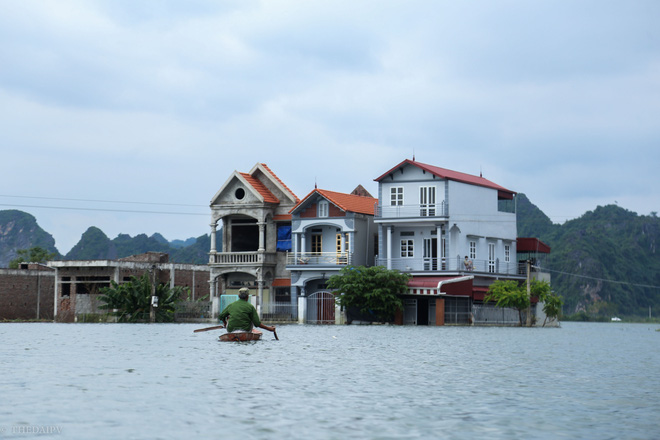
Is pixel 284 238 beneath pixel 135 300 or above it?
above

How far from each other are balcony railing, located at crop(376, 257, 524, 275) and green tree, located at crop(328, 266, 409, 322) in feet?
11.0

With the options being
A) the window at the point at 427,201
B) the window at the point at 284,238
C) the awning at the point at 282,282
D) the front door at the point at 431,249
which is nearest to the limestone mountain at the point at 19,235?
the window at the point at 284,238

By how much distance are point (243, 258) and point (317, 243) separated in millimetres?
5122

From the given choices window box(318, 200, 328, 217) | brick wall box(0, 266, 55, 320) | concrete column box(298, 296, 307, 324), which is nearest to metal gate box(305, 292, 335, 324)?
concrete column box(298, 296, 307, 324)

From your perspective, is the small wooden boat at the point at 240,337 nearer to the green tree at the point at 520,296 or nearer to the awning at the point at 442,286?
the awning at the point at 442,286

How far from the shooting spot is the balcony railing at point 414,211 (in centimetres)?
5669

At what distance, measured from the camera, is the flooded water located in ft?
36.3

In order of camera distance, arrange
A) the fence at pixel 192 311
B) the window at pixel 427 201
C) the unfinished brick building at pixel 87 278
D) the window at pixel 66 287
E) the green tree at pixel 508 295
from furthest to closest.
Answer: the window at pixel 66 287 → the unfinished brick building at pixel 87 278 → the fence at pixel 192 311 → the window at pixel 427 201 → the green tree at pixel 508 295

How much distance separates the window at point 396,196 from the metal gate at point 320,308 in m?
6.74

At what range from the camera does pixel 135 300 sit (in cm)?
5750

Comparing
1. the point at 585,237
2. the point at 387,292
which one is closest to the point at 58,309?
the point at 387,292

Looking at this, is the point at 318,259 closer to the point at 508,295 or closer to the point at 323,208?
the point at 323,208

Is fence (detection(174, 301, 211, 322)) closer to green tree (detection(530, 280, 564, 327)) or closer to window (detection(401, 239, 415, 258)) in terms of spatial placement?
window (detection(401, 239, 415, 258))

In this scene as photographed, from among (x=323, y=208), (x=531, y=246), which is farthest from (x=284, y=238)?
(x=531, y=246)
